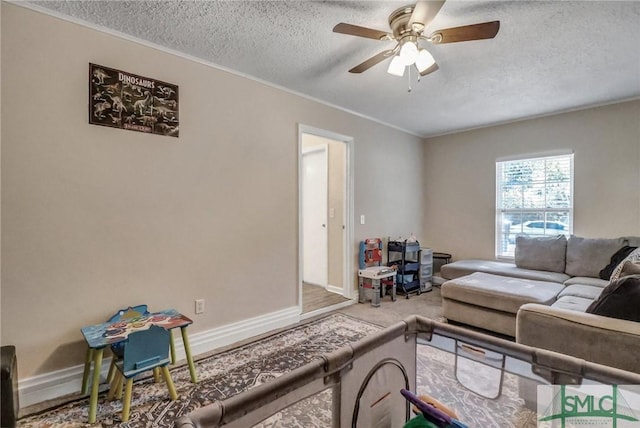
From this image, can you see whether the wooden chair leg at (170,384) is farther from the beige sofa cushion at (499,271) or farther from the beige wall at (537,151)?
the beige wall at (537,151)

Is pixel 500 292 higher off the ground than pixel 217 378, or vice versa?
pixel 500 292

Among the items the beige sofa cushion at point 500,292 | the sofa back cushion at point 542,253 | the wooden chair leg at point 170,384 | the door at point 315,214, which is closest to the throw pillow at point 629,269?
the beige sofa cushion at point 500,292

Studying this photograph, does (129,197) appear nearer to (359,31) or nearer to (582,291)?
(359,31)

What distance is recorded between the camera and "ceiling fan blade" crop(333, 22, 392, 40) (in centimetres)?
178

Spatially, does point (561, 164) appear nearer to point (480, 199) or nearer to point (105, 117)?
point (480, 199)

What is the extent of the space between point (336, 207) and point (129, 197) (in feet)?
8.72

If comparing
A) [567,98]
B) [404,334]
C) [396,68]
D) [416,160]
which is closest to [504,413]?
[404,334]

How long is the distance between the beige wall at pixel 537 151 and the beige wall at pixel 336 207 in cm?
191

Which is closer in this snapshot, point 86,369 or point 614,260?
point 86,369

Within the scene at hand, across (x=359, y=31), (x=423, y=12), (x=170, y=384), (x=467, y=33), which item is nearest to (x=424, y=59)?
(x=467, y=33)

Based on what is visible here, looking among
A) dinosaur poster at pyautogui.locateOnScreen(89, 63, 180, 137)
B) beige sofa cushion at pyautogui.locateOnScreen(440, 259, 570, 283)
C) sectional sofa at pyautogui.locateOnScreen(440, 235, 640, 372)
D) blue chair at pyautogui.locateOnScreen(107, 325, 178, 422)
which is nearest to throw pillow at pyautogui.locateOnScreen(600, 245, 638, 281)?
sectional sofa at pyautogui.locateOnScreen(440, 235, 640, 372)

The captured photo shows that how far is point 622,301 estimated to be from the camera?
1595 millimetres

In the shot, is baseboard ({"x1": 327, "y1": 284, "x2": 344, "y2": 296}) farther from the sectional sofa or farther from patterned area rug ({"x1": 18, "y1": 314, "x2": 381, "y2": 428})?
the sectional sofa

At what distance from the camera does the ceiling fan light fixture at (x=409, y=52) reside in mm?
1898
